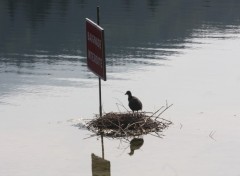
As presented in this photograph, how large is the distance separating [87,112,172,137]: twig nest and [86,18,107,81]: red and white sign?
4.06 ft

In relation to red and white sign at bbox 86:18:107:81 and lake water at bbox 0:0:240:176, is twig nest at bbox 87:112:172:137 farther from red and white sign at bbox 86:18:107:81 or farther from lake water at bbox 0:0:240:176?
red and white sign at bbox 86:18:107:81

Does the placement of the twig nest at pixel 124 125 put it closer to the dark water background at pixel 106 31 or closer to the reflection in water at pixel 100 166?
the reflection in water at pixel 100 166

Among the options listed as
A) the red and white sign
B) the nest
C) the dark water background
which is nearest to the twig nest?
the nest

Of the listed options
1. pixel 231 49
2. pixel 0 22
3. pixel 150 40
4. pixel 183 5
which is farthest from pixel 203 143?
pixel 183 5

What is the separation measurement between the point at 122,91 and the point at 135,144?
755cm

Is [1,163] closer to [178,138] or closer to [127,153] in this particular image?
[127,153]

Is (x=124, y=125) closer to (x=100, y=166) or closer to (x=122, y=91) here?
(x=100, y=166)

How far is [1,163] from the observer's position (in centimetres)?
1578

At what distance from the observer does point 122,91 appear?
25031 mm

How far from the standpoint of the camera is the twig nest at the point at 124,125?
18.5 meters

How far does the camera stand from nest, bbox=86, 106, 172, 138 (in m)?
18.5

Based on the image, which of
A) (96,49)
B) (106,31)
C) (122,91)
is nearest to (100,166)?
(96,49)

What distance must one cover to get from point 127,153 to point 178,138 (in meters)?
1.95

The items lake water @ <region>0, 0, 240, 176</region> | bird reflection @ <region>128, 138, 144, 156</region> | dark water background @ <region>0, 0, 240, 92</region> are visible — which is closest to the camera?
lake water @ <region>0, 0, 240, 176</region>
